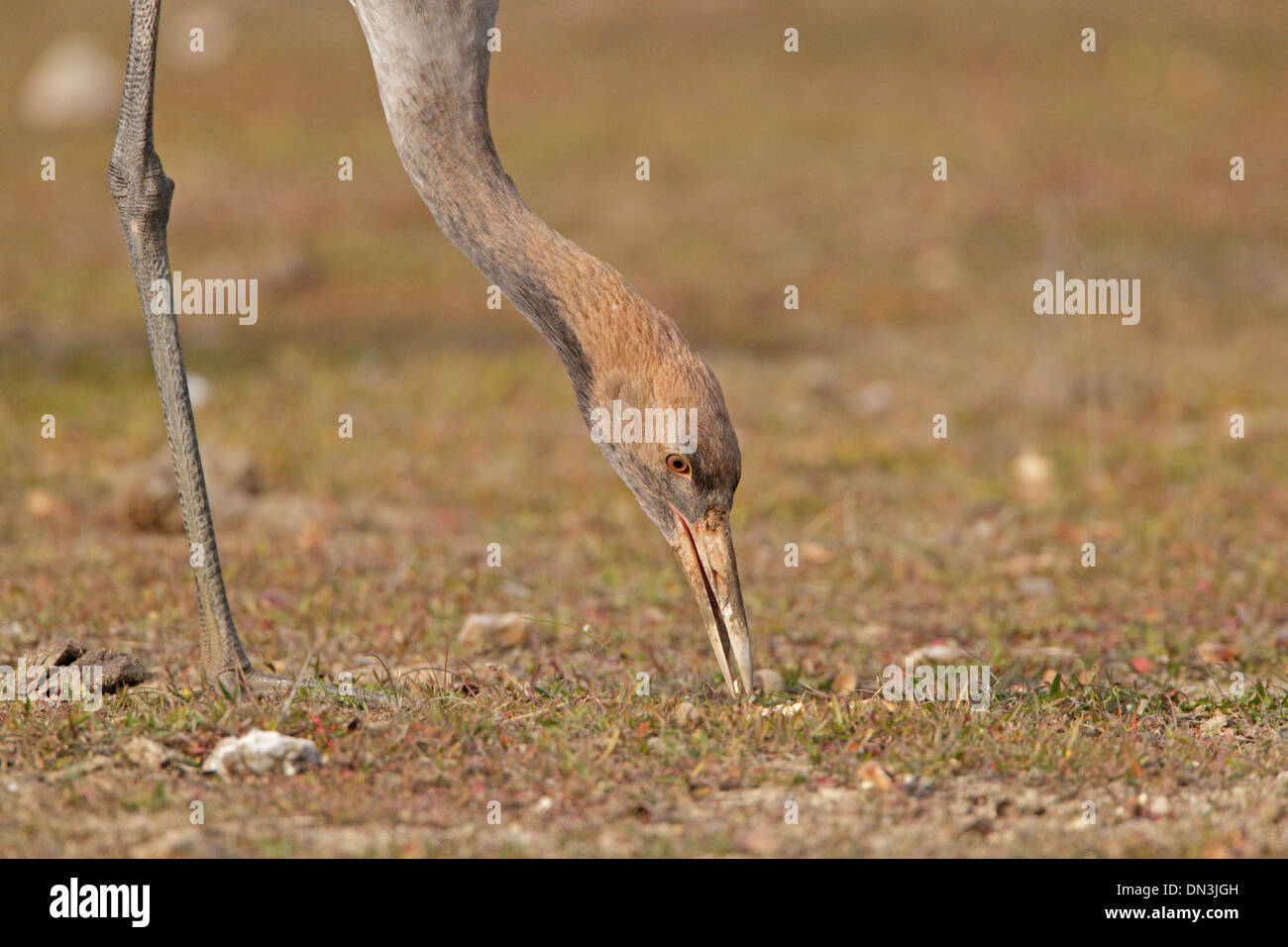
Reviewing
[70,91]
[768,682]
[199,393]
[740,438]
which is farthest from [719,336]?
[70,91]

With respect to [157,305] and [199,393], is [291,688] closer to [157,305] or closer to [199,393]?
[157,305]

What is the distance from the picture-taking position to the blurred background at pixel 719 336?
251 inches

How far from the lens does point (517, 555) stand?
7.14m

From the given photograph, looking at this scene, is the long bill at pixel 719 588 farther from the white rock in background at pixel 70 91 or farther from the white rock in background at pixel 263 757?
the white rock in background at pixel 70 91

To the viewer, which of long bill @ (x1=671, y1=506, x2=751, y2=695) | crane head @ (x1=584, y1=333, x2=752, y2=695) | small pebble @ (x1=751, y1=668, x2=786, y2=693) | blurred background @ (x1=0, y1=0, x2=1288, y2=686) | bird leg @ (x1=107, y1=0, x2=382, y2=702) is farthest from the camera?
blurred background @ (x1=0, y1=0, x2=1288, y2=686)

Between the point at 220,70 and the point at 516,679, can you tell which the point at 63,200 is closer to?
the point at 220,70

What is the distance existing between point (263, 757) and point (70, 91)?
16.3m

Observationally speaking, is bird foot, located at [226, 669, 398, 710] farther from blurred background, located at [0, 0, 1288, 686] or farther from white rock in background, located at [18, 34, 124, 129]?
white rock in background, located at [18, 34, 124, 129]

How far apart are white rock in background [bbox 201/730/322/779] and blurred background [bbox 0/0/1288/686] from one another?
1.42 metres

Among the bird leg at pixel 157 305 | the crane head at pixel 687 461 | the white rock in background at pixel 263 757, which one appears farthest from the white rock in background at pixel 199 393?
the white rock in background at pixel 263 757

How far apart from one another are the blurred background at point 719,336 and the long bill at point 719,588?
2.35 feet

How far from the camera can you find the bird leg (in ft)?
15.3

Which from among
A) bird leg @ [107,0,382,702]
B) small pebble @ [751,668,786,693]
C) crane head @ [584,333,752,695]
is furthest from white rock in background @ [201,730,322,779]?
small pebble @ [751,668,786,693]
